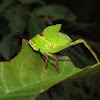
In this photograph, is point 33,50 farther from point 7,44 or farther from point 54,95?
point 54,95

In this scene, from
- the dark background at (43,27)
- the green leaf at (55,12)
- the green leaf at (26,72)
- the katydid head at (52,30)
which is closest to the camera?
the green leaf at (26,72)

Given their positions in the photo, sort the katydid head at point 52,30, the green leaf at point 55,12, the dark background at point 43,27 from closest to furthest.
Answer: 1. the katydid head at point 52,30
2. the dark background at point 43,27
3. the green leaf at point 55,12

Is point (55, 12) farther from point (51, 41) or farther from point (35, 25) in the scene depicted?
point (51, 41)

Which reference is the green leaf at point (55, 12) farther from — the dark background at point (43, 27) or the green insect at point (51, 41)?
the green insect at point (51, 41)

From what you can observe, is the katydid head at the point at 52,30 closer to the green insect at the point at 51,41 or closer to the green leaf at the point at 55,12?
the green insect at the point at 51,41

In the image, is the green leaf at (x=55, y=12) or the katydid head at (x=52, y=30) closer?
the katydid head at (x=52, y=30)

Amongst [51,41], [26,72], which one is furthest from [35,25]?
[26,72]

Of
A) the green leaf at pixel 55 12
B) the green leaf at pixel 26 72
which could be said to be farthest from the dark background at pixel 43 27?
the green leaf at pixel 26 72
